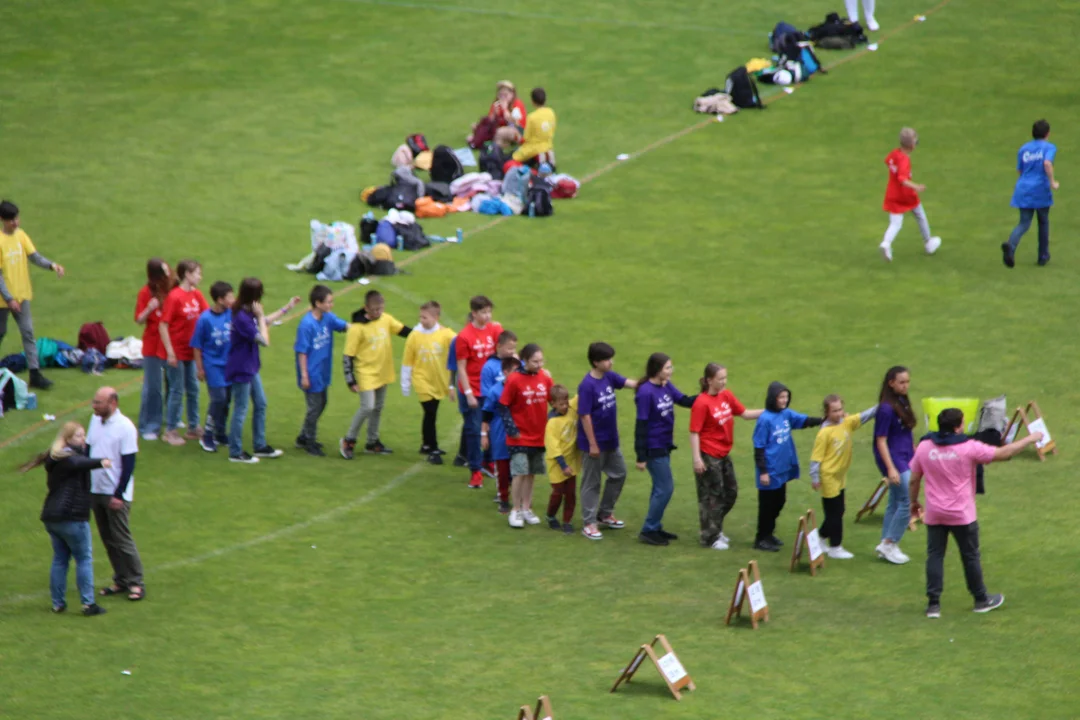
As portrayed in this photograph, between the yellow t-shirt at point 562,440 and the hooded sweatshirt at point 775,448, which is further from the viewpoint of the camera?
the yellow t-shirt at point 562,440

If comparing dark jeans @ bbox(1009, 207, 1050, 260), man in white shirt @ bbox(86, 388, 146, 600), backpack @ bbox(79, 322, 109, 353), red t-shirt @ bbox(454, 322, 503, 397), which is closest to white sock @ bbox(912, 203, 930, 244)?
dark jeans @ bbox(1009, 207, 1050, 260)

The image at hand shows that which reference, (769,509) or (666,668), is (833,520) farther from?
(666,668)

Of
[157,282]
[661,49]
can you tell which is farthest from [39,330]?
[661,49]

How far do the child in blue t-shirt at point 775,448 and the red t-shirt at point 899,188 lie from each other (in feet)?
29.3

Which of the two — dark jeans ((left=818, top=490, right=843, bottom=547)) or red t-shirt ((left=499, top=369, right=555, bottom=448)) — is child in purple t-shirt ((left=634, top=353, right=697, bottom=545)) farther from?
dark jeans ((left=818, top=490, right=843, bottom=547))

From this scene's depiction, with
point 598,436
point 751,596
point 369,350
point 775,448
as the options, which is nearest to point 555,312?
point 369,350

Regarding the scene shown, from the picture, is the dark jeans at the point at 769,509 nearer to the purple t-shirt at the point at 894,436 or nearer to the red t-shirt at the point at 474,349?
the purple t-shirt at the point at 894,436

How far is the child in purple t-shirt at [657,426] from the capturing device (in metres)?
15.0

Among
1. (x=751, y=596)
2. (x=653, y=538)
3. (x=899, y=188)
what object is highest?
(x=899, y=188)

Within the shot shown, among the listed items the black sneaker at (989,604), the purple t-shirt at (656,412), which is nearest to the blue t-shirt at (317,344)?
the purple t-shirt at (656,412)

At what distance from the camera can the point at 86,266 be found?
23750mm

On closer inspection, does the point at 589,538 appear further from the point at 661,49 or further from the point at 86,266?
the point at 661,49

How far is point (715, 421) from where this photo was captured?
15031mm

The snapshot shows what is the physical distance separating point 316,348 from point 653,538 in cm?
477
